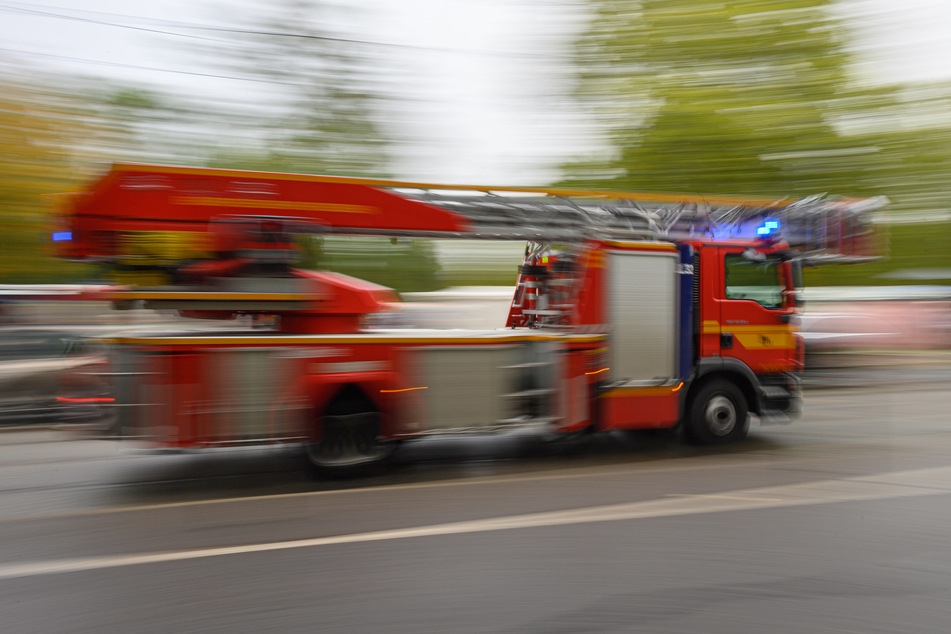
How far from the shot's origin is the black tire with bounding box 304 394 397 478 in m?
6.07

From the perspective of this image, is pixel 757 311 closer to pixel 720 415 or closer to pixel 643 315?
pixel 720 415

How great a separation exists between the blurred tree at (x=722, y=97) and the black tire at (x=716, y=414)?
7851 millimetres

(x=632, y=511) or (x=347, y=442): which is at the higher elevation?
(x=347, y=442)

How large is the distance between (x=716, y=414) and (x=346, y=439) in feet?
13.0

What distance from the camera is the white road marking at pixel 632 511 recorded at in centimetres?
423

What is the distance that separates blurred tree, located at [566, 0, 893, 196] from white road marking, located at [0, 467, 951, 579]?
359 inches

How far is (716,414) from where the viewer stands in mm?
7312

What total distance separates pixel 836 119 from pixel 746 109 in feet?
6.67

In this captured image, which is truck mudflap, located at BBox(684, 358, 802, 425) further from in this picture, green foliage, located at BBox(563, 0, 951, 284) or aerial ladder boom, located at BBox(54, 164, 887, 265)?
green foliage, located at BBox(563, 0, 951, 284)

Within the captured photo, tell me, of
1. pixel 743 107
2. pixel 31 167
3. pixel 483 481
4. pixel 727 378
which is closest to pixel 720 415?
pixel 727 378

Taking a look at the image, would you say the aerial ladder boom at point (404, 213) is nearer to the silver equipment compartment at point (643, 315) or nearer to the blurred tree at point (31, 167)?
the silver equipment compartment at point (643, 315)

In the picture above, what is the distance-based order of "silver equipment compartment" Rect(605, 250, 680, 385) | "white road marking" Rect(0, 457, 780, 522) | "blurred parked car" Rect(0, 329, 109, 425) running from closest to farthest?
"white road marking" Rect(0, 457, 780, 522)
"silver equipment compartment" Rect(605, 250, 680, 385)
"blurred parked car" Rect(0, 329, 109, 425)

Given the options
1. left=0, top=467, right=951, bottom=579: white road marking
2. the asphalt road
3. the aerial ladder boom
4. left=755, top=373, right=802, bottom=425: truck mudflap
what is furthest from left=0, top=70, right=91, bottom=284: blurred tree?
left=755, top=373, right=802, bottom=425: truck mudflap

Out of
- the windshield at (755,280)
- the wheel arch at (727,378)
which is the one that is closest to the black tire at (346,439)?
the wheel arch at (727,378)
